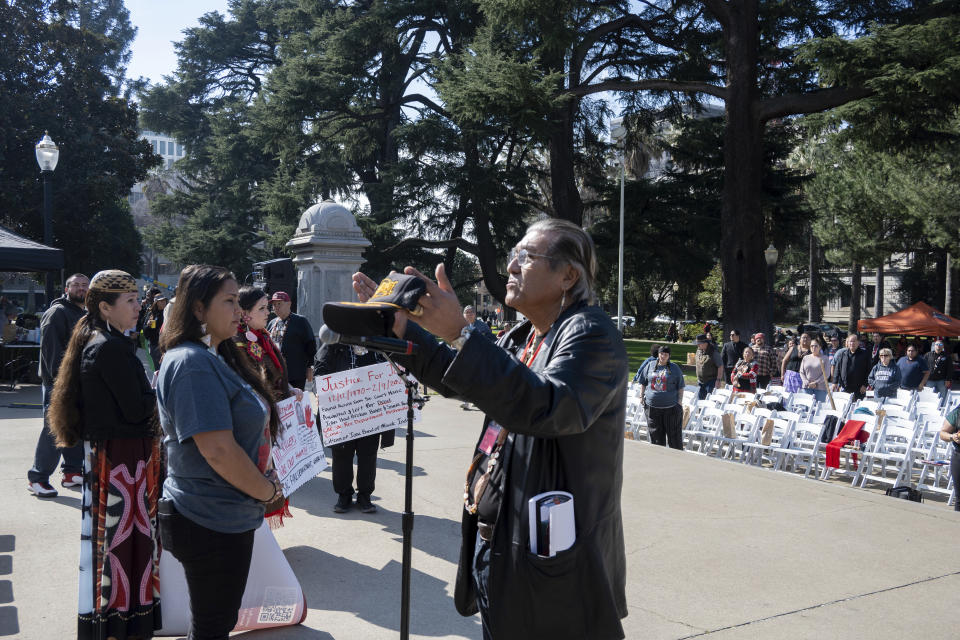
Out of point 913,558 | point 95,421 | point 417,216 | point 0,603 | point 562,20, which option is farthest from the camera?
point 417,216

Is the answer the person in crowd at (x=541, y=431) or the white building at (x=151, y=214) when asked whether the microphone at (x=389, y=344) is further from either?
the white building at (x=151, y=214)

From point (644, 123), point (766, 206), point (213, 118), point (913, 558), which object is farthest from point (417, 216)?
point (913, 558)

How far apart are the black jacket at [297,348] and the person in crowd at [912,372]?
12817 millimetres

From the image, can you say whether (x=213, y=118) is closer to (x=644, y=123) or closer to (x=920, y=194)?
(x=644, y=123)

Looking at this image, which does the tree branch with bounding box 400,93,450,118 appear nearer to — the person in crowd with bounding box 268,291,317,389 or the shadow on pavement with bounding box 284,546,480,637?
the person in crowd with bounding box 268,291,317,389

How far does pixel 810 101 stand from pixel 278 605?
19.2 meters

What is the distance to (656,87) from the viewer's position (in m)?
22.0

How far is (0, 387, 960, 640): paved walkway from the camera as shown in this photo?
14.0 ft

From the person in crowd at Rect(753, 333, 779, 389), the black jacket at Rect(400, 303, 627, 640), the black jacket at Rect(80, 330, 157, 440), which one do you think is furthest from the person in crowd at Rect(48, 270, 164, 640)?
the person in crowd at Rect(753, 333, 779, 389)

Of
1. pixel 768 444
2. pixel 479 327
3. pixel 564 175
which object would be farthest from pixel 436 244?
pixel 479 327

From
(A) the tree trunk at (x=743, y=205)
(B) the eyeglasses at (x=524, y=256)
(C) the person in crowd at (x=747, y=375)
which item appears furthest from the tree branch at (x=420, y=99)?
(B) the eyeglasses at (x=524, y=256)

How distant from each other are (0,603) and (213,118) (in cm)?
3536

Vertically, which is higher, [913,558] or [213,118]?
[213,118]

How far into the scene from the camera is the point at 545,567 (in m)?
1.89
